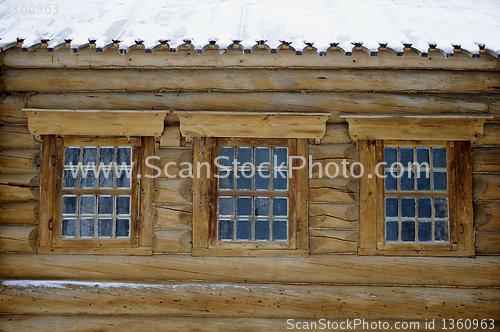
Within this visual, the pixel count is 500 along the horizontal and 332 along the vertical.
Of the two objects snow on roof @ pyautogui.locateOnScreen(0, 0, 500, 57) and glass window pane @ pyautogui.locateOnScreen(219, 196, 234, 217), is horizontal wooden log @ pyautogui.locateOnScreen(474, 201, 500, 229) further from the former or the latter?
glass window pane @ pyautogui.locateOnScreen(219, 196, 234, 217)

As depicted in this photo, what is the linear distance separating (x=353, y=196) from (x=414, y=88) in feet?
4.74

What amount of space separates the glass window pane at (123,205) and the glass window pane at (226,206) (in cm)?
108

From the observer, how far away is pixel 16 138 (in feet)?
14.5

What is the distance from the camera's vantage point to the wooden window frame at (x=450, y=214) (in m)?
4.28

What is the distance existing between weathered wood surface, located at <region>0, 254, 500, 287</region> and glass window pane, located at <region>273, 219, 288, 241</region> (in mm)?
246

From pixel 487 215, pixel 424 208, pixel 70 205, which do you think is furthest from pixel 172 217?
pixel 487 215

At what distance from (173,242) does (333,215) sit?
190 cm

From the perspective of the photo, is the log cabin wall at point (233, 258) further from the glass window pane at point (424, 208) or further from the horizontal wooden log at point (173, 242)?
the glass window pane at point (424, 208)

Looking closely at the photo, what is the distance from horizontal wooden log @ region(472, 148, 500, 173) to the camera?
431 cm

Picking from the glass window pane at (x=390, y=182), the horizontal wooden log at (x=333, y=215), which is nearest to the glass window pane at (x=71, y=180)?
the horizontal wooden log at (x=333, y=215)

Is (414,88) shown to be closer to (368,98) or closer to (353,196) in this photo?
(368,98)

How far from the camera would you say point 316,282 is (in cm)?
432

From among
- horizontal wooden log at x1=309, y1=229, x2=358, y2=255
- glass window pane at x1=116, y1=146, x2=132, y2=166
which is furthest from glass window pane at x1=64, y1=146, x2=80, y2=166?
horizontal wooden log at x1=309, y1=229, x2=358, y2=255

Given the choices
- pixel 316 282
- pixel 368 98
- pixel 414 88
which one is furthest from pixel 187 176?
pixel 414 88
